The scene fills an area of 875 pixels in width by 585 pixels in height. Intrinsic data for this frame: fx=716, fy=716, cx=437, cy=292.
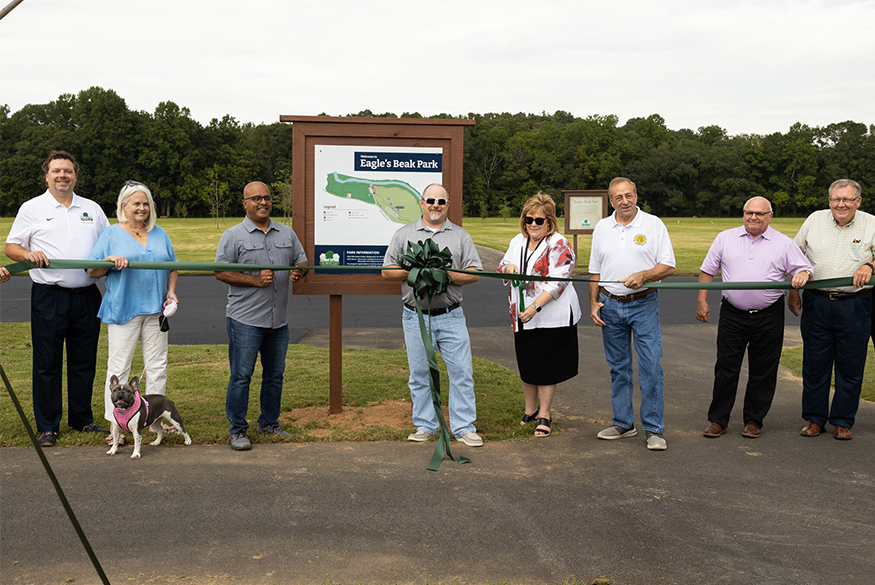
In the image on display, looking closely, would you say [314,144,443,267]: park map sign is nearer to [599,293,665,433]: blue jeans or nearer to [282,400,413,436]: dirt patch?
[282,400,413,436]: dirt patch

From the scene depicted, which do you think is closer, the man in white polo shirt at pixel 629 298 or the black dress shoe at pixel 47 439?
the black dress shoe at pixel 47 439

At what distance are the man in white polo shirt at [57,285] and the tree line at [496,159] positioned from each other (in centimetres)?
6836

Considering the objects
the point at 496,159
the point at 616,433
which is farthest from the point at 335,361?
the point at 496,159

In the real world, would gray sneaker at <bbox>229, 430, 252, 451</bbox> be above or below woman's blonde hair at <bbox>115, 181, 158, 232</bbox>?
below

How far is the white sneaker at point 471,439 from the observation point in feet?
18.1

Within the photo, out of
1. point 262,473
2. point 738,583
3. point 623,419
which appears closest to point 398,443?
point 262,473

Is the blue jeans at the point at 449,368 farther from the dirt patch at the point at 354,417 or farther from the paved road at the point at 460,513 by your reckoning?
the dirt patch at the point at 354,417

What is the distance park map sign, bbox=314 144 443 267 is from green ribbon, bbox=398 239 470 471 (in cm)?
118

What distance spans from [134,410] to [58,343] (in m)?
1.09

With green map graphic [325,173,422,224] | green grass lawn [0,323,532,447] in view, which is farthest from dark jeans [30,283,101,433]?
green map graphic [325,173,422,224]

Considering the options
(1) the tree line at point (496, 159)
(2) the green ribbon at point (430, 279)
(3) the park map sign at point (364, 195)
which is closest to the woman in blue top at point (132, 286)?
(3) the park map sign at point (364, 195)

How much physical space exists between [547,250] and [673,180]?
83.3m

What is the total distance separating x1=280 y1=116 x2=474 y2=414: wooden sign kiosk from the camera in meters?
6.44

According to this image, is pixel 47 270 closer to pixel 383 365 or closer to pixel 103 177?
pixel 383 365
